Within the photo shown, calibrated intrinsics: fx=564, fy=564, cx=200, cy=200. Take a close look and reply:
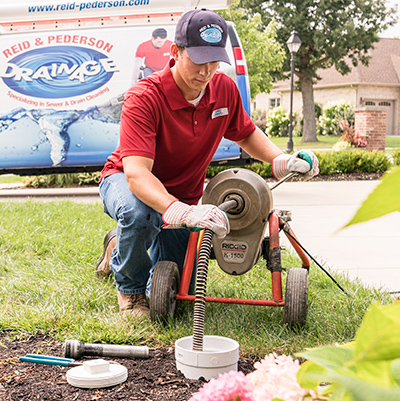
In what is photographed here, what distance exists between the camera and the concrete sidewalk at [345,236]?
13.2 ft

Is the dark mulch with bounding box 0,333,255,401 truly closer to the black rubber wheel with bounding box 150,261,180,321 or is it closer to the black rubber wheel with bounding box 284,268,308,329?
the black rubber wheel with bounding box 150,261,180,321

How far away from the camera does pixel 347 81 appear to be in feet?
119

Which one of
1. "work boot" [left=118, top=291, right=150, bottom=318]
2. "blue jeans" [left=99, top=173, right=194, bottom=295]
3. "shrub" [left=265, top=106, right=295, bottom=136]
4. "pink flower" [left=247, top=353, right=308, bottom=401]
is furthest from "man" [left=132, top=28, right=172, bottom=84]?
"shrub" [left=265, top=106, right=295, bottom=136]

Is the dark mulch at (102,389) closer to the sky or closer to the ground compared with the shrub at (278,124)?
closer to the ground

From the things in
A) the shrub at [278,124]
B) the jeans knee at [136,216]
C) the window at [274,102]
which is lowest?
the jeans knee at [136,216]

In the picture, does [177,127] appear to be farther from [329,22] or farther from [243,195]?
[329,22]

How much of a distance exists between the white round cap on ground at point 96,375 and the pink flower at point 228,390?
1.60 meters

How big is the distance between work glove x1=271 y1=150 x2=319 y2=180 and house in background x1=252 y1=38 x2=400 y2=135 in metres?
34.1

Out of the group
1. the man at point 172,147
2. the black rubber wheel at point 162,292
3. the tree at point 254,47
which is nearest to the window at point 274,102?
the tree at point 254,47

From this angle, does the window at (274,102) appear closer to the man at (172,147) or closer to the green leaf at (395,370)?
the man at (172,147)

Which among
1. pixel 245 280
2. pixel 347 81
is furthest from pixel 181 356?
pixel 347 81

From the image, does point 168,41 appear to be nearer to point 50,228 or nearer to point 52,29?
point 52,29

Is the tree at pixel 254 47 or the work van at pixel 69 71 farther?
the tree at pixel 254 47

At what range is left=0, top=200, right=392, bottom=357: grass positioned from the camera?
8.48 feet
